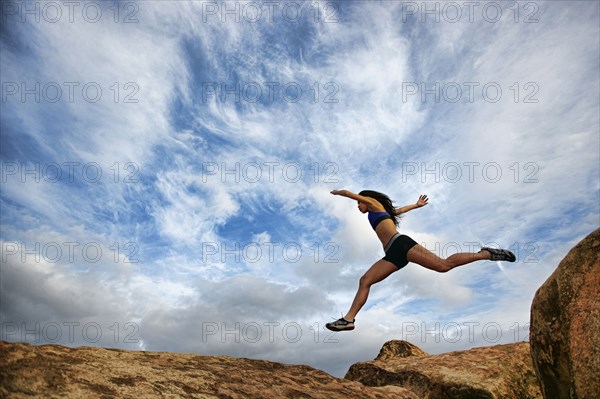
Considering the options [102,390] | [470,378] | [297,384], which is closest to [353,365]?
[470,378]

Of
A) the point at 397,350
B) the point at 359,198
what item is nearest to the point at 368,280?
the point at 359,198

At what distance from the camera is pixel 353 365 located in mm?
9352

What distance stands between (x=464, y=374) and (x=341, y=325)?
85.8 inches

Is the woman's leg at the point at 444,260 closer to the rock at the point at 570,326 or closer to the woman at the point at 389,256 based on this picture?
the woman at the point at 389,256

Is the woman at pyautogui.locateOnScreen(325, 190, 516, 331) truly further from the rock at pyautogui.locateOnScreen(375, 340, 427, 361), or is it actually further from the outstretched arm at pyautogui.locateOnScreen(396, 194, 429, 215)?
the rock at pyautogui.locateOnScreen(375, 340, 427, 361)

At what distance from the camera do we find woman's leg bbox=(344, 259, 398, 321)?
8422 mm

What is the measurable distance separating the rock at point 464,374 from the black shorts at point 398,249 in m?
1.87

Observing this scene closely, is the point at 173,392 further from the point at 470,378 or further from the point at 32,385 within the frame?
the point at 470,378

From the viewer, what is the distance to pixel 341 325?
8.26 m

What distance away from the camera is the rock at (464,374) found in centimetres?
753

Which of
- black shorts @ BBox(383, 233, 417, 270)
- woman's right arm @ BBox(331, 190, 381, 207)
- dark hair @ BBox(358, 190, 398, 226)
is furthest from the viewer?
dark hair @ BBox(358, 190, 398, 226)

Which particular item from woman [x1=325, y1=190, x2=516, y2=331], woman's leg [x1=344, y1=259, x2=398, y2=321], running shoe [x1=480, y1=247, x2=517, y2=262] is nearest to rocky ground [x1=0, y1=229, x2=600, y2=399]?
Result: woman's leg [x1=344, y1=259, x2=398, y2=321]

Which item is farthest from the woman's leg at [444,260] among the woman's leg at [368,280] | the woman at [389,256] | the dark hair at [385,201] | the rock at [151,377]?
the rock at [151,377]

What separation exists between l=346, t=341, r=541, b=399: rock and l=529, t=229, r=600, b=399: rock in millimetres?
2512
